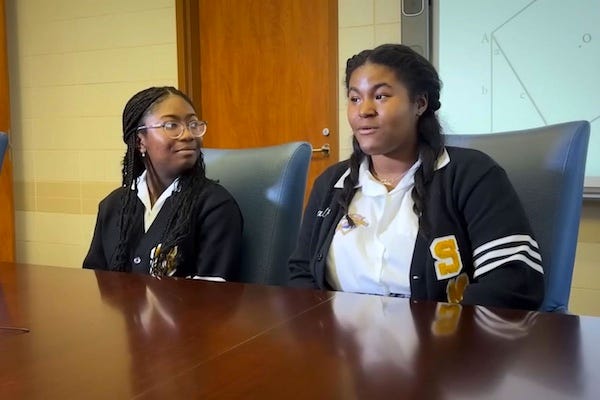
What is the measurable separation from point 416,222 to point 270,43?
84.6 inches

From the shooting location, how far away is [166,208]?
1724mm

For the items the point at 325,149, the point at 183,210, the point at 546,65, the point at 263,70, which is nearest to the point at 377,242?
the point at 183,210

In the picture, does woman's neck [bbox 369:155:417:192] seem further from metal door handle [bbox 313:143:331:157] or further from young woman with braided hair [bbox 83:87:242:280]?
metal door handle [bbox 313:143:331:157]

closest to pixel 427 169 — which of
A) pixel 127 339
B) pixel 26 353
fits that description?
pixel 127 339

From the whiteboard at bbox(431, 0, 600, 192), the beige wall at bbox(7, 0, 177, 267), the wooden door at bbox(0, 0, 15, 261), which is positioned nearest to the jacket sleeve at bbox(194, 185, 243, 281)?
the whiteboard at bbox(431, 0, 600, 192)

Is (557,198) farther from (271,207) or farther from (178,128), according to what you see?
(178,128)

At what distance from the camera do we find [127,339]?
84 cm

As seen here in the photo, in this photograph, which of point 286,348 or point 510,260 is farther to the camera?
point 510,260

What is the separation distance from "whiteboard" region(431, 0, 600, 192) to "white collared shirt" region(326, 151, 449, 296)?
0.99 meters

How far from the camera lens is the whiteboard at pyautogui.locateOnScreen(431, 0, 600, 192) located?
8.03ft

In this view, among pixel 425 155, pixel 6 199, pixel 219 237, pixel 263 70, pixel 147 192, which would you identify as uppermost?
pixel 263 70

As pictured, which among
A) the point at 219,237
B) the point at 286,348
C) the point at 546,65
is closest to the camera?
the point at 286,348

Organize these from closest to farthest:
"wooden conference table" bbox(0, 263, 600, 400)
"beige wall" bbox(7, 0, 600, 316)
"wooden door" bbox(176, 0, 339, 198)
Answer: "wooden conference table" bbox(0, 263, 600, 400) → "wooden door" bbox(176, 0, 339, 198) → "beige wall" bbox(7, 0, 600, 316)

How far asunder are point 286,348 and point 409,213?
73 centimetres
